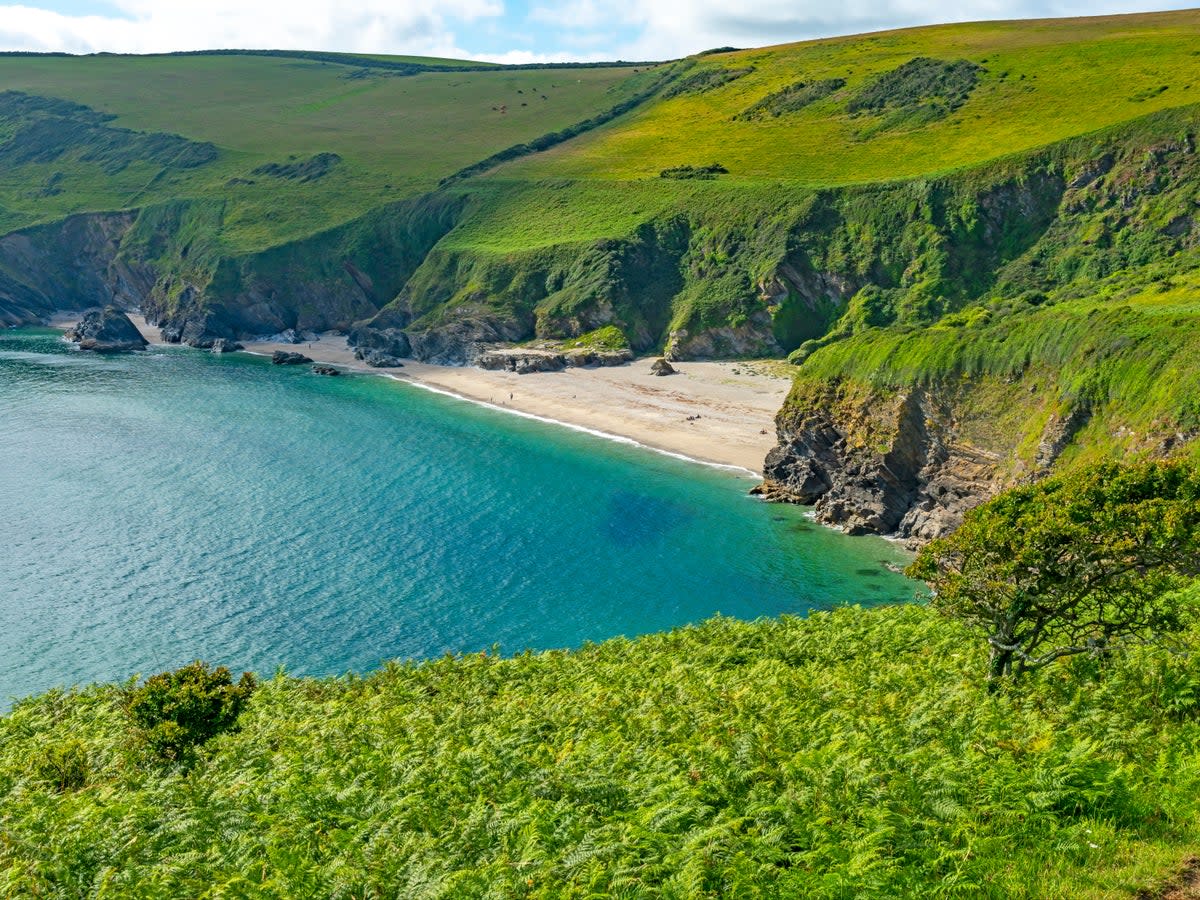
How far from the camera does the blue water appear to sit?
5738 centimetres

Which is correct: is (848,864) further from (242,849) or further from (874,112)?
(874,112)

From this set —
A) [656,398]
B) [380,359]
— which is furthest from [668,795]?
[380,359]

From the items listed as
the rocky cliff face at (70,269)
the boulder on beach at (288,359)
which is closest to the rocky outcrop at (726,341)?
the boulder on beach at (288,359)

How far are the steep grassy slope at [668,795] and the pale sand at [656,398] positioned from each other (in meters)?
63.9

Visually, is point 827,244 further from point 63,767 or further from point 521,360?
point 63,767

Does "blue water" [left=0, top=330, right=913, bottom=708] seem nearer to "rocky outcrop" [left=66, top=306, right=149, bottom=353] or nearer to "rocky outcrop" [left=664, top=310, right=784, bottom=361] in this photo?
"rocky outcrop" [left=664, top=310, right=784, bottom=361]

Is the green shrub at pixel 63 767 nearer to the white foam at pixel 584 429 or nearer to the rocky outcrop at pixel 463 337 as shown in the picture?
the white foam at pixel 584 429

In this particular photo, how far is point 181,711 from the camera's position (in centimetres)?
3028

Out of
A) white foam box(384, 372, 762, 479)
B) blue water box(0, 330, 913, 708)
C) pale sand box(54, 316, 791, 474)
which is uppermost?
pale sand box(54, 316, 791, 474)

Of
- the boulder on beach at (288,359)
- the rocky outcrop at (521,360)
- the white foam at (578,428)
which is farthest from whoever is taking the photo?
the boulder on beach at (288,359)

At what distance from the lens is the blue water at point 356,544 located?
188 feet

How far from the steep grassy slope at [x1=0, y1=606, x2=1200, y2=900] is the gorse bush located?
839 mm

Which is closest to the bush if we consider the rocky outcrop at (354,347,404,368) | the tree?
the rocky outcrop at (354,347,404,368)

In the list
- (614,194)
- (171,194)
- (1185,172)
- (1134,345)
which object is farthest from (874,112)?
(171,194)
